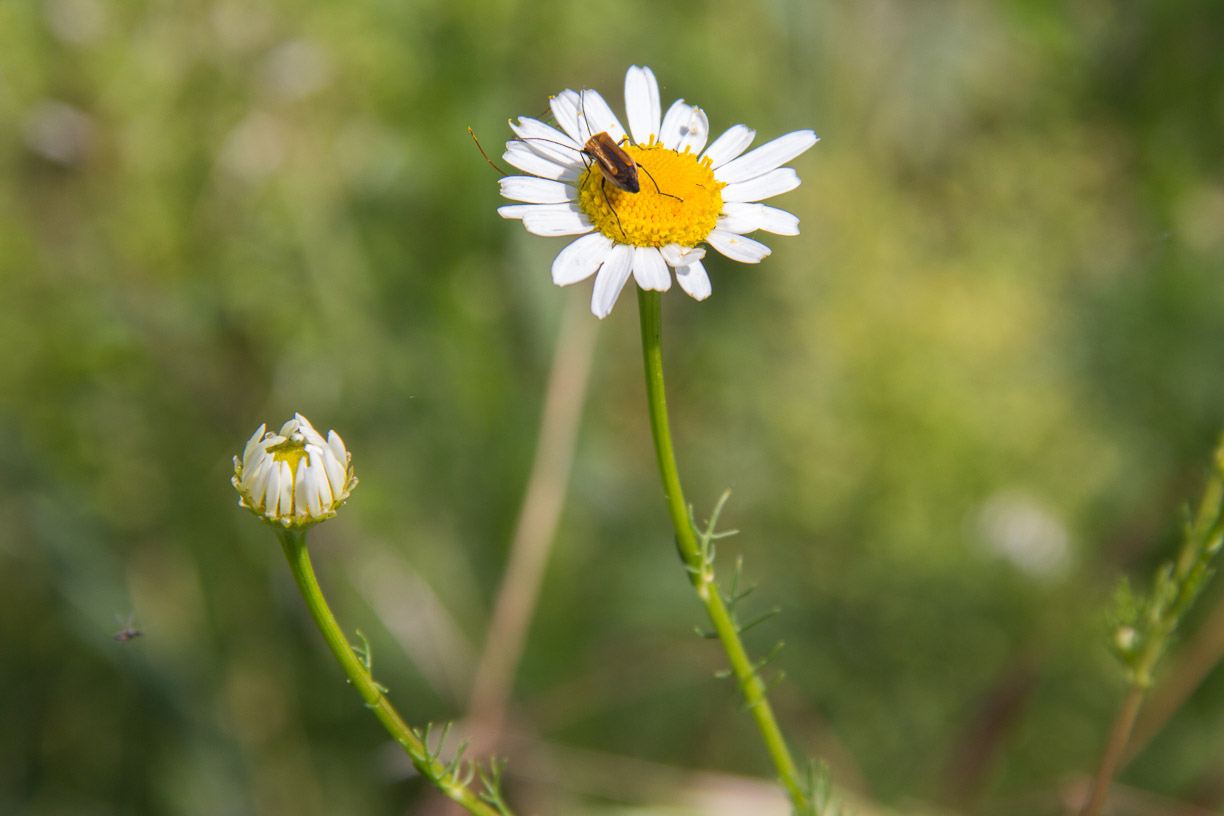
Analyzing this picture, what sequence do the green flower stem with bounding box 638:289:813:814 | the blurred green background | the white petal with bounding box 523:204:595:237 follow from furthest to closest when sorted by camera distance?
the blurred green background < the white petal with bounding box 523:204:595:237 < the green flower stem with bounding box 638:289:813:814

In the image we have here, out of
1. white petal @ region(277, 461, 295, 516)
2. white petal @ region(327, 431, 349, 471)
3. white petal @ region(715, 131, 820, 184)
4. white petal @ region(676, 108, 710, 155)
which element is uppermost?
white petal @ region(676, 108, 710, 155)

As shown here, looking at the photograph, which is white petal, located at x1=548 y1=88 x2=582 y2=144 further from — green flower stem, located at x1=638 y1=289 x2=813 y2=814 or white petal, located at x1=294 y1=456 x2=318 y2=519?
white petal, located at x1=294 y1=456 x2=318 y2=519

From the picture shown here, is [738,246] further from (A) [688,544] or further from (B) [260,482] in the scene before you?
(B) [260,482]

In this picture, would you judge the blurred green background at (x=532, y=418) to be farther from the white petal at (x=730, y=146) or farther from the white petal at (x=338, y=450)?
the white petal at (x=730, y=146)

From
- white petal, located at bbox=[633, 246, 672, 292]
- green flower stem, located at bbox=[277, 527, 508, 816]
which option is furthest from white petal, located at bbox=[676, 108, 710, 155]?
green flower stem, located at bbox=[277, 527, 508, 816]

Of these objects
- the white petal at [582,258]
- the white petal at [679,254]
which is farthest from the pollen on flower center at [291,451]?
the white petal at [679,254]

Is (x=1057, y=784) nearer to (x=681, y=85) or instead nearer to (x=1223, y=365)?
(x=1223, y=365)
